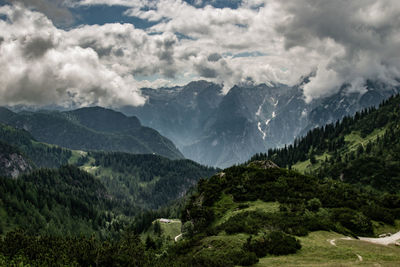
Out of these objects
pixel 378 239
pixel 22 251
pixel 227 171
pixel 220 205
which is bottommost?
pixel 378 239

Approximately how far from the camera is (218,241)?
60438 millimetres

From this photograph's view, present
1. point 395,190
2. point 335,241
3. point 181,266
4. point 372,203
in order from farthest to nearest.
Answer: point 395,190, point 372,203, point 335,241, point 181,266

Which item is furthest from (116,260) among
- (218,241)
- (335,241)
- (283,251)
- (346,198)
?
(346,198)

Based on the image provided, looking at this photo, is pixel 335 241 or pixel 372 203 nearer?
pixel 335 241

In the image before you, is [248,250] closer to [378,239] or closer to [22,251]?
[378,239]

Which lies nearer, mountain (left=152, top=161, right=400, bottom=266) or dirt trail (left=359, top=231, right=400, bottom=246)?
mountain (left=152, top=161, right=400, bottom=266)

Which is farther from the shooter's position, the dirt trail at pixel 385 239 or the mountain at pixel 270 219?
the dirt trail at pixel 385 239

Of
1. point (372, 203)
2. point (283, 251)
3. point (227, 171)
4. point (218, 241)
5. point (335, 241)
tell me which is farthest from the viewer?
point (227, 171)

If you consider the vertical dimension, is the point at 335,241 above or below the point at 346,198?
below

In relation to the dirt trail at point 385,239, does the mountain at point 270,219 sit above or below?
above

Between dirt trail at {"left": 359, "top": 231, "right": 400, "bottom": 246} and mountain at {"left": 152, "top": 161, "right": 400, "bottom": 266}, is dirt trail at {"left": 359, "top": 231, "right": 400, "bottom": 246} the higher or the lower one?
the lower one

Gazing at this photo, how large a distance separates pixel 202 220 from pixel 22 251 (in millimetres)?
41989

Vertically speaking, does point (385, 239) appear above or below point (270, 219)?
below

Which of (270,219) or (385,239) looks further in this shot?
(270,219)
